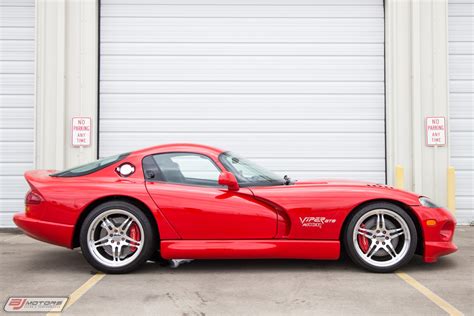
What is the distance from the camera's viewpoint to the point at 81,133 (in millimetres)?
8617

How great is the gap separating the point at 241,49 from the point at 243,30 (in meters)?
0.34

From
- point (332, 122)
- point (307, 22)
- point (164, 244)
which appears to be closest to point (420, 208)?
point (164, 244)

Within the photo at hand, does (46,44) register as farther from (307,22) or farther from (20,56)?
(307,22)

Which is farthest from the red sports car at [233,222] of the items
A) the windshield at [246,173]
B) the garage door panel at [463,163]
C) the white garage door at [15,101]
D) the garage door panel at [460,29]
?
the garage door panel at [460,29]

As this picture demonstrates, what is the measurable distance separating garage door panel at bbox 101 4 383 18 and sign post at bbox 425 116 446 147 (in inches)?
83.2

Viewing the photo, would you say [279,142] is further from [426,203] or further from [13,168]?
[13,168]

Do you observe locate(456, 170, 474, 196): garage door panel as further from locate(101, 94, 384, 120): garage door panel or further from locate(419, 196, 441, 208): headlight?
locate(419, 196, 441, 208): headlight

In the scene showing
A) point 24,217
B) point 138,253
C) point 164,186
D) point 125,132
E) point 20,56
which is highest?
point 20,56

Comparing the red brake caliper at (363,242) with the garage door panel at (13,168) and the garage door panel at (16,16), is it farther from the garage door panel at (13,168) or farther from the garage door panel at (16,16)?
the garage door panel at (16,16)

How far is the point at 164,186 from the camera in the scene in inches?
188

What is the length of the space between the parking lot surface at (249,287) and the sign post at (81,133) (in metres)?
3.31

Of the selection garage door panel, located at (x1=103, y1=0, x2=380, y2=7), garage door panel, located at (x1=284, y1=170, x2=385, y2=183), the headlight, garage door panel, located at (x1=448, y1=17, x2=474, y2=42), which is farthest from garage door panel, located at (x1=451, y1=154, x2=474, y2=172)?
the headlight

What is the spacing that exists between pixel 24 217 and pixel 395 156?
20.2 feet

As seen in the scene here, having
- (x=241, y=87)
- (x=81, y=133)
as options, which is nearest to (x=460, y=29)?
(x=241, y=87)
